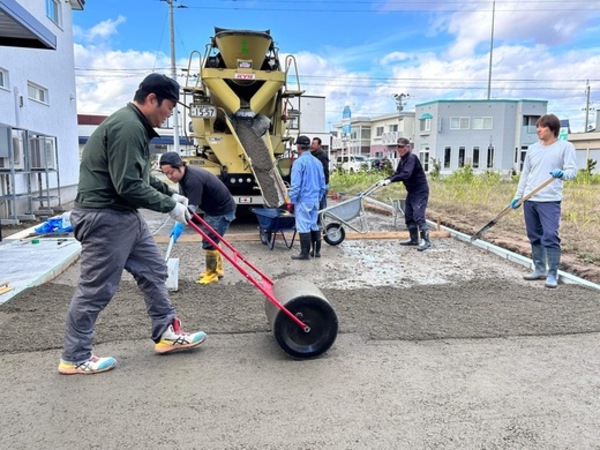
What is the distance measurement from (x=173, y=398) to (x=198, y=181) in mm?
2777

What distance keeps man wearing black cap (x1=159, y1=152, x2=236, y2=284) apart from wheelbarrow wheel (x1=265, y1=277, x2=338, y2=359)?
5.91ft

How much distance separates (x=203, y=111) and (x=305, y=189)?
3.75m

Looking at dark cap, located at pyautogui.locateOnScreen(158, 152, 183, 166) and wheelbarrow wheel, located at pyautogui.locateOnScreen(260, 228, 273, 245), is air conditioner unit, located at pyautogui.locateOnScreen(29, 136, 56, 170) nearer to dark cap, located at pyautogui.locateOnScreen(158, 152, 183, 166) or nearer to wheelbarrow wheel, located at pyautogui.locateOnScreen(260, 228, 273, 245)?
wheelbarrow wheel, located at pyautogui.locateOnScreen(260, 228, 273, 245)

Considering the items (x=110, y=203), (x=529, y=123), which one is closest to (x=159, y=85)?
(x=110, y=203)

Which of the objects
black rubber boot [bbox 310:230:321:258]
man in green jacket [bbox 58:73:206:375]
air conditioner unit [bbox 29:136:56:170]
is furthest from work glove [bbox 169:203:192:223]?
air conditioner unit [bbox 29:136:56:170]

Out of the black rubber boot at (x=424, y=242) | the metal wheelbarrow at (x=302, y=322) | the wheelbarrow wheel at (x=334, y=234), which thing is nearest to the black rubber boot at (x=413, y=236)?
the black rubber boot at (x=424, y=242)

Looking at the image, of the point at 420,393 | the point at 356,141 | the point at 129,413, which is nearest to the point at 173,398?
the point at 129,413

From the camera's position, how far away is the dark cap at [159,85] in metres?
3.13

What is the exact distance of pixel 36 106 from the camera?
12297 millimetres

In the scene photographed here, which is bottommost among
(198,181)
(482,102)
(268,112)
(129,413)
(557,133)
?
(129,413)

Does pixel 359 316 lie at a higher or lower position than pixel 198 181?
lower

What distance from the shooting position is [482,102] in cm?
4828

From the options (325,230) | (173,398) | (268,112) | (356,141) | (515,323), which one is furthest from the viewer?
(356,141)

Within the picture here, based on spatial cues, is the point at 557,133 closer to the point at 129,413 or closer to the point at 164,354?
the point at 164,354
